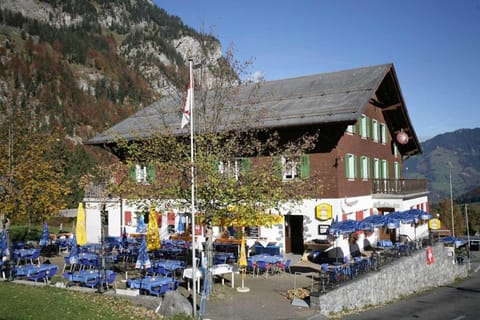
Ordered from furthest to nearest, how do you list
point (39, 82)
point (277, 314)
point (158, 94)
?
point (39, 82)
point (158, 94)
point (277, 314)

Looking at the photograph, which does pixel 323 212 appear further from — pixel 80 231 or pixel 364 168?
pixel 80 231

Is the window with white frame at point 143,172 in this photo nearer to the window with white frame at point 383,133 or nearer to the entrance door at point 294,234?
the entrance door at point 294,234

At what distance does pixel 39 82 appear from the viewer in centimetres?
11094

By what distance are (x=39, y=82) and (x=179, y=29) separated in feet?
239

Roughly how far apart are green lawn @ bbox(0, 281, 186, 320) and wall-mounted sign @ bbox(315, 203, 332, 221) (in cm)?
1094

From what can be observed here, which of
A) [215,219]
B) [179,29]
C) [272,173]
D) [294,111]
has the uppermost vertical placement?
[179,29]

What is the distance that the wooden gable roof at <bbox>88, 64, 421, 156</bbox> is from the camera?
19859 mm

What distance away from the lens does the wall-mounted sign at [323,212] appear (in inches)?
845

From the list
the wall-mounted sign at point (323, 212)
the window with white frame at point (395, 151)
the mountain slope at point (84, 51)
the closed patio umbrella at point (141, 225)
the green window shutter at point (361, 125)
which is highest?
the mountain slope at point (84, 51)

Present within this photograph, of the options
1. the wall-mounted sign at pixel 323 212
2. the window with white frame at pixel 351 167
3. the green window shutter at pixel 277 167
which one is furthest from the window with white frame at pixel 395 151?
the green window shutter at pixel 277 167

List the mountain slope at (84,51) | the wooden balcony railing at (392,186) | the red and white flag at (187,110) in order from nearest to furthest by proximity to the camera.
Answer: the red and white flag at (187,110)
the wooden balcony railing at (392,186)
the mountain slope at (84,51)

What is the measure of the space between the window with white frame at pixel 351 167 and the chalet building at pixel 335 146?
5 cm

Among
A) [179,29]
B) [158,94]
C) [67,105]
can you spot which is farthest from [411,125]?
[179,29]

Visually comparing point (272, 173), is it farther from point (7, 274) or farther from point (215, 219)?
point (7, 274)
